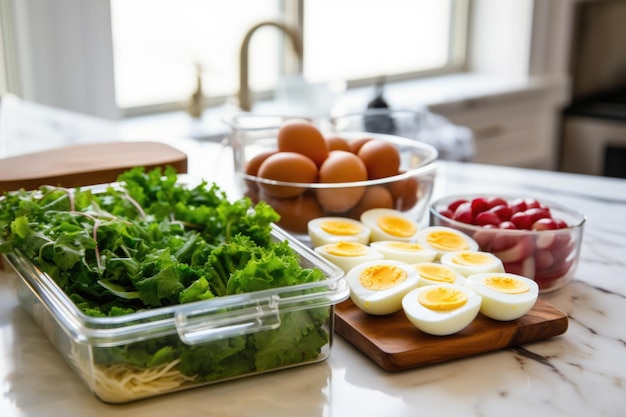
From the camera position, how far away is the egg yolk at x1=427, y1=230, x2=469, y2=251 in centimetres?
115

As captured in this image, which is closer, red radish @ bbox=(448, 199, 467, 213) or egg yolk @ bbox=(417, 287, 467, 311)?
egg yolk @ bbox=(417, 287, 467, 311)

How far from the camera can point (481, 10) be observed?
402 cm

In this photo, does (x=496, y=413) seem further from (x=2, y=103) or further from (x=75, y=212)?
(x=2, y=103)

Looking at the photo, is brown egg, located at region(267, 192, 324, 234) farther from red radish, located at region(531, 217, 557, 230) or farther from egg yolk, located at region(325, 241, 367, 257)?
red radish, located at region(531, 217, 557, 230)

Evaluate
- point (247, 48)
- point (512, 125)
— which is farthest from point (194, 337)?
point (512, 125)

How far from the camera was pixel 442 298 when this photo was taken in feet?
3.19

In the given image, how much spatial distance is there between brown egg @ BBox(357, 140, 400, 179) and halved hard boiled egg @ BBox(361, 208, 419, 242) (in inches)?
3.1

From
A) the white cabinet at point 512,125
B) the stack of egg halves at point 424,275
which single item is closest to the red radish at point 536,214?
the stack of egg halves at point 424,275

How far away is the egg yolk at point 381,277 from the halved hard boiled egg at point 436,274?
27mm

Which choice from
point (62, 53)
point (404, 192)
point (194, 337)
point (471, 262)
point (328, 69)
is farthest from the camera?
point (328, 69)

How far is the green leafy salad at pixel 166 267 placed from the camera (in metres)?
0.87

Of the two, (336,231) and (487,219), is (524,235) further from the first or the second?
(336,231)

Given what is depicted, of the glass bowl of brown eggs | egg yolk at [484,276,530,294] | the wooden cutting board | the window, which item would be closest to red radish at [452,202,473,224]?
the glass bowl of brown eggs

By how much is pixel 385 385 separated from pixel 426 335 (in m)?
0.09
